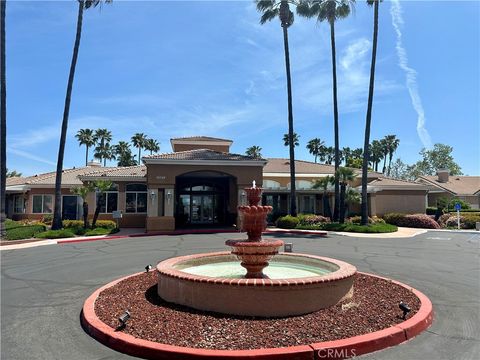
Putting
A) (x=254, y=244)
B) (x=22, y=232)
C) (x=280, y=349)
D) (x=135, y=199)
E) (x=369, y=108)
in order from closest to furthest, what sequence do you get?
(x=280, y=349) → (x=254, y=244) → (x=22, y=232) → (x=369, y=108) → (x=135, y=199)

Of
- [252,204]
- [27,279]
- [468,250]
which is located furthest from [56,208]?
[468,250]

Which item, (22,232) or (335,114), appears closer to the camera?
(22,232)

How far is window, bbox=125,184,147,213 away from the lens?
30.7 metres

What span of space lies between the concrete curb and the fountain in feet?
9.52

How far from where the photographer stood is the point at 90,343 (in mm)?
5477

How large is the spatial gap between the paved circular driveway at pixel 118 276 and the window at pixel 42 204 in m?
17.5

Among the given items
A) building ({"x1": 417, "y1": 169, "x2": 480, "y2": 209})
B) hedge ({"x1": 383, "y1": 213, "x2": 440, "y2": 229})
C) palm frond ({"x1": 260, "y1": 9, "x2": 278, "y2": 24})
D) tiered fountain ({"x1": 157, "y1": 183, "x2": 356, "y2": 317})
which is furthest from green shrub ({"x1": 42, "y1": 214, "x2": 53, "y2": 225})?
building ({"x1": 417, "y1": 169, "x2": 480, "y2": 209})

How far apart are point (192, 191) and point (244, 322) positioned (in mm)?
27232

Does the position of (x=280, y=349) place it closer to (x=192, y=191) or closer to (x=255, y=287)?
(x=255, y=287)

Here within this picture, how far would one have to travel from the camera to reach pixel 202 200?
3300cm

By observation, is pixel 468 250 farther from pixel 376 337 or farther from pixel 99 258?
pixel 99 258

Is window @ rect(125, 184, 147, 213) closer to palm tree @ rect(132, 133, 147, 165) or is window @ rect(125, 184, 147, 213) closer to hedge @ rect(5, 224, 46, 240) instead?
hedge @ rect(5, 224, 46, 240)

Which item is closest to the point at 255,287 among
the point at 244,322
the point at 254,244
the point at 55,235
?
the point at 244,322

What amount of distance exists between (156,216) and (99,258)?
11743 mm
